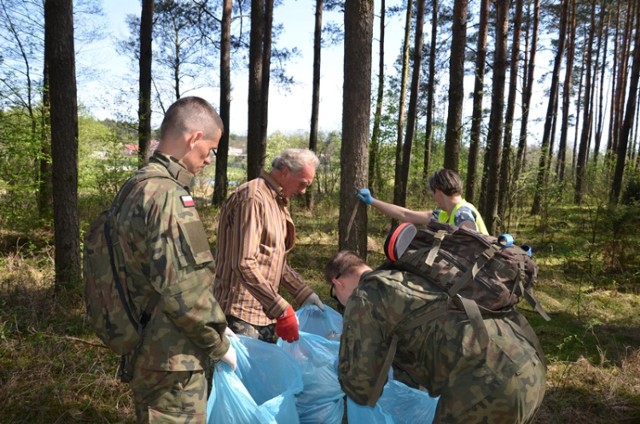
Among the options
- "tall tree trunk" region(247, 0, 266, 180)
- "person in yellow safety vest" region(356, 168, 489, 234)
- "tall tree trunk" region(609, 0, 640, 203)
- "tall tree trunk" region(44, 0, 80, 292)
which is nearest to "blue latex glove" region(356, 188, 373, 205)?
→ "person in yellow safety vest" region(356, 168, 489, 234)

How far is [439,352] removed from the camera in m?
1.71

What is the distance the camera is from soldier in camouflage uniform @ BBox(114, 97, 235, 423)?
1.70 metres

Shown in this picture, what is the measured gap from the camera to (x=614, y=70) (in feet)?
77.6

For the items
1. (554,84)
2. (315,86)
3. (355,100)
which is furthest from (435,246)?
(554,84)

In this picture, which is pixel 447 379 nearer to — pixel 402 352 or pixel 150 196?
pixel 402 352

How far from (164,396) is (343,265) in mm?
967

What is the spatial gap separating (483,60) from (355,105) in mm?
7108

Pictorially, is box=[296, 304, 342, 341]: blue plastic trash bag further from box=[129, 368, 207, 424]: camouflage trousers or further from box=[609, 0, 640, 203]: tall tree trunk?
box=[609, 0, 640, 203]: tall tree trunk

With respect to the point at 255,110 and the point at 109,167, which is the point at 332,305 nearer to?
the point at 109,167

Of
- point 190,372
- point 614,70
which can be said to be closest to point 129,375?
point 190,372

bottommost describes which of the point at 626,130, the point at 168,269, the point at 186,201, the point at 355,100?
the point at 168,269

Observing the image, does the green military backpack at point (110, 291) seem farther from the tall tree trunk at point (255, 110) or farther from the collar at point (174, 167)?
the tall tree trunk at point (255, 110)

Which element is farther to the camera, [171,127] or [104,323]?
[171,127]

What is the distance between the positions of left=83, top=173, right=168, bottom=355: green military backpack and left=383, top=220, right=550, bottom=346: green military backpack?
1064 millimetres
